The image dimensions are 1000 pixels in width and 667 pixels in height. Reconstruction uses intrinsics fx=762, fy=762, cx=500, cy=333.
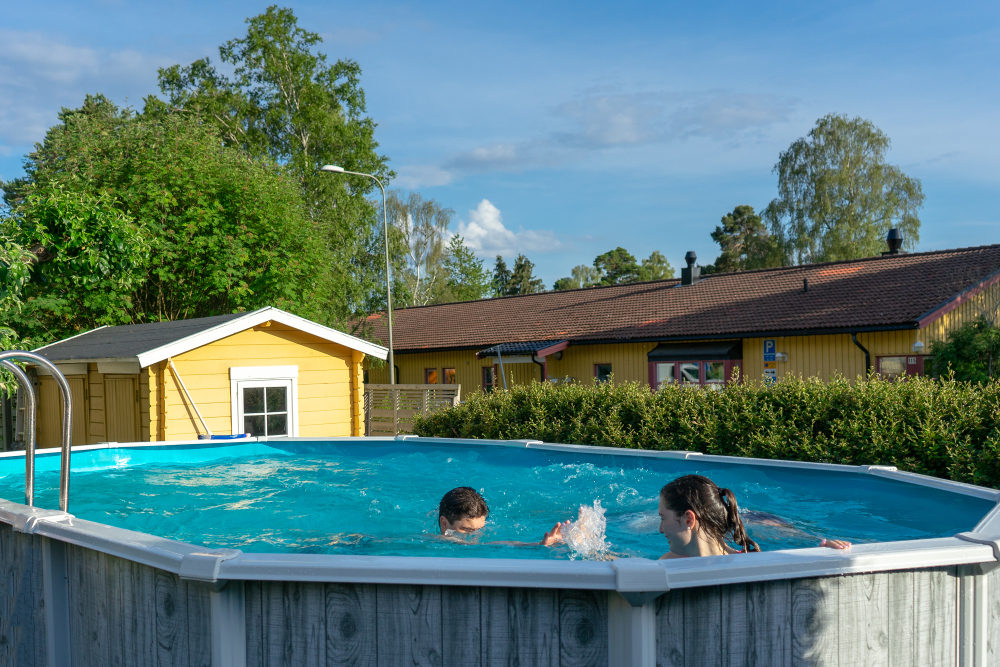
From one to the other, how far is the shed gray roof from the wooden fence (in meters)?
4.99

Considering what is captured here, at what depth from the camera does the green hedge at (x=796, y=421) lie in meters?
7.84

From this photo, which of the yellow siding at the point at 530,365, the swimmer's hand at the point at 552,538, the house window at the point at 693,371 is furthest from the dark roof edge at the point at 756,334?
the swimmer's hand at the point at 552,538

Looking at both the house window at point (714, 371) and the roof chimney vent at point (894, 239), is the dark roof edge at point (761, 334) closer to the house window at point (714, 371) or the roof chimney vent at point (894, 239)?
the house window at point (714, 371)

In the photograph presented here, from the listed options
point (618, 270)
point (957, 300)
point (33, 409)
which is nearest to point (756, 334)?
point (957, 300)

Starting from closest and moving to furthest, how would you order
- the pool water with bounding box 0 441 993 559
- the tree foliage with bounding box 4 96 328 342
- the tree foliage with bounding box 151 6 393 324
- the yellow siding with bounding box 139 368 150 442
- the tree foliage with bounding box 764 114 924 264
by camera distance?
the pool water with bounding box 0 441 993 559 < the yellow siding with bounding box 139 368 150 442 < the tree foliage with bounding box 4 96 328 342 < the tree foliage with bounding box 151 6 393 324 < the tree foliage with bounding box 764 114 924 264

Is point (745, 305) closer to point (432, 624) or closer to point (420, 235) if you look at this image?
point (432, 624)

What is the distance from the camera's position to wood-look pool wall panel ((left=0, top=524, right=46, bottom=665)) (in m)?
4.19

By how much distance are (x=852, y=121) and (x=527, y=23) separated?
31.5 metres

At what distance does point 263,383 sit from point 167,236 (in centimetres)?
957

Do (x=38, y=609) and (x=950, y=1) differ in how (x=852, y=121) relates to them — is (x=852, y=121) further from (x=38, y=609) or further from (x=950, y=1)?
(x=38, y=609)

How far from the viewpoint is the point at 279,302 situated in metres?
23.0

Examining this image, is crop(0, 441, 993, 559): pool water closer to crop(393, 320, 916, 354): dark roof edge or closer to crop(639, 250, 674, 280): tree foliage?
crop(393, 320, 916, 354): dark roof edge

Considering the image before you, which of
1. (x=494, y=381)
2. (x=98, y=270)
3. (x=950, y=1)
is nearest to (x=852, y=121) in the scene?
(x=494, y=381)

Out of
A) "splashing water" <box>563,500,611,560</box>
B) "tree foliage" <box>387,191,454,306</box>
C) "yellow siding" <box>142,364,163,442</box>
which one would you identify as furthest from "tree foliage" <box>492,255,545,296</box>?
"splashing water" <box>563,500,611,560</box>
